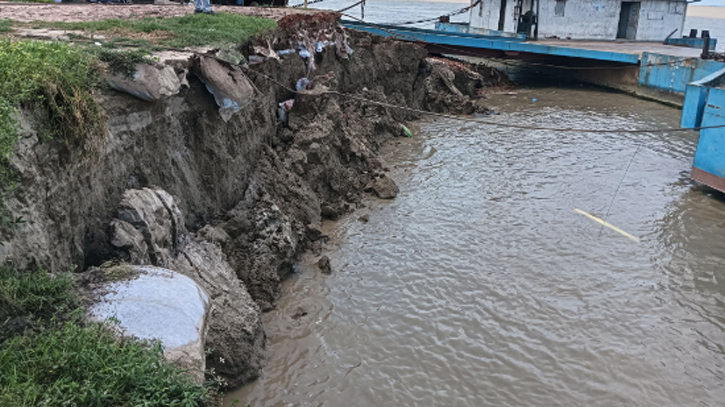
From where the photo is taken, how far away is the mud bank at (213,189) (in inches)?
171

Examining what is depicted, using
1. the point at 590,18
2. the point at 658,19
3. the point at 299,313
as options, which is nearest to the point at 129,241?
the point at 299,313

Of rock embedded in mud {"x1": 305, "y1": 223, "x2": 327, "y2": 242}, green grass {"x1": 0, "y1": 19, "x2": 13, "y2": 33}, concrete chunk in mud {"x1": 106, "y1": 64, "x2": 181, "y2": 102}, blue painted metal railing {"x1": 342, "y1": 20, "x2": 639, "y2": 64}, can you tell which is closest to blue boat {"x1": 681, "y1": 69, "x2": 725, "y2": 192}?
rock embedded in mud {"x1": 305, "y1": 223, "x2": 327, "y2": 242}

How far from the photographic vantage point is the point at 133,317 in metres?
3.62

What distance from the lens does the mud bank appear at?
4.35 metres

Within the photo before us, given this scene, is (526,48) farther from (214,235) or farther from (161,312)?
(161,312)

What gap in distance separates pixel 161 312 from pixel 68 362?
2.47 feet

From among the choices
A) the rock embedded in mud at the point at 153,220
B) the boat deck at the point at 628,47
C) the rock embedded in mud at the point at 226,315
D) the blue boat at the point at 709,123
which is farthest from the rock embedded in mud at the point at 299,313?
the boat deck at the point at 628,47

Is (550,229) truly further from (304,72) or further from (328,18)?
(328,18)

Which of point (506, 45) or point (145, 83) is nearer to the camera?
point (145, 83)

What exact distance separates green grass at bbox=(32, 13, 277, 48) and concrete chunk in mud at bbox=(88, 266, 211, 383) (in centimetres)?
423

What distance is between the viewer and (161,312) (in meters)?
3.71

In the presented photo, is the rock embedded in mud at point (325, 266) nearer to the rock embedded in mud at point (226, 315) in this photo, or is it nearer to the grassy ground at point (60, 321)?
the rock embedded in mud at point (226, 315)

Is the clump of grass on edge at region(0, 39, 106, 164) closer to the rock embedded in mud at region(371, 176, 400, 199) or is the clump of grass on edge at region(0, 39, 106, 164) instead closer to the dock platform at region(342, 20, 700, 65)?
the rock embedded in mud at region(371, 176, 400, 199)

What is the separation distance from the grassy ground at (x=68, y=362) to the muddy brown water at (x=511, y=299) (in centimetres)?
207
